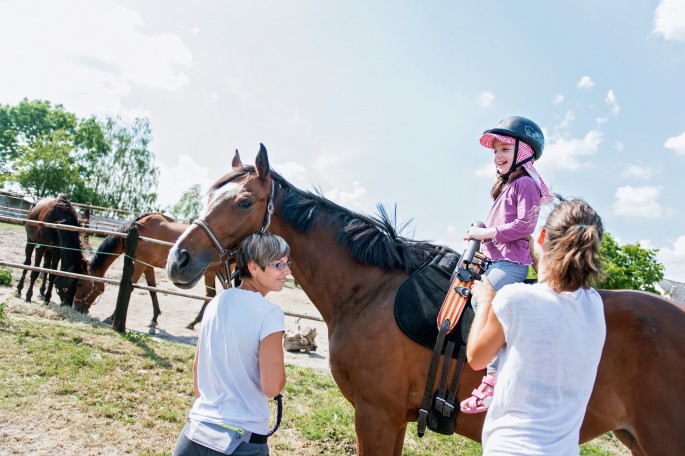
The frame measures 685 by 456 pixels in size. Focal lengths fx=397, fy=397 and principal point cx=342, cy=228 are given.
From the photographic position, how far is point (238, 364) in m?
1.91

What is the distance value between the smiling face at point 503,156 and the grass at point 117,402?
3.23 metres

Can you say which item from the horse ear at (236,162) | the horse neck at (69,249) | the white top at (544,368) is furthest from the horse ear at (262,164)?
the horse neck at (69,249)

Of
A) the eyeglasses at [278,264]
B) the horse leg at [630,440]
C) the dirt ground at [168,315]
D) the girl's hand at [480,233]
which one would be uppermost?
the girl's hand at [480,233]

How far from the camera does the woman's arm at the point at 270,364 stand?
1.87 meters

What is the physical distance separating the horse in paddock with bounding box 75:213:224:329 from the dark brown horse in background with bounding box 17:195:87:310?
25cm

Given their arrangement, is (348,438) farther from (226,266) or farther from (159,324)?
(159,324)

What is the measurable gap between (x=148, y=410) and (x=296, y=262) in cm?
282

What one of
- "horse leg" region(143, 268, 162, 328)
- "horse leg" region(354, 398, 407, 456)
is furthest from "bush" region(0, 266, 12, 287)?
"horse leg" region(354, 398, 407, 456)

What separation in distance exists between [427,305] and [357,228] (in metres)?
0.84

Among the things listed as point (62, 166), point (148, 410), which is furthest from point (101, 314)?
point (62, 166)

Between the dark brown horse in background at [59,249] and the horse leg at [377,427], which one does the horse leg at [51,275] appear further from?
the horse leg at [377,427]

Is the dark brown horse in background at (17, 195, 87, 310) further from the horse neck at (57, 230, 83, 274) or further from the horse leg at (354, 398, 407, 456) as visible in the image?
the horse leg at (354, 398, 407, 456)

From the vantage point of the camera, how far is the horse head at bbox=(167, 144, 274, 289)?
2789 millimetres

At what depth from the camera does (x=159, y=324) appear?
30.0 ft
